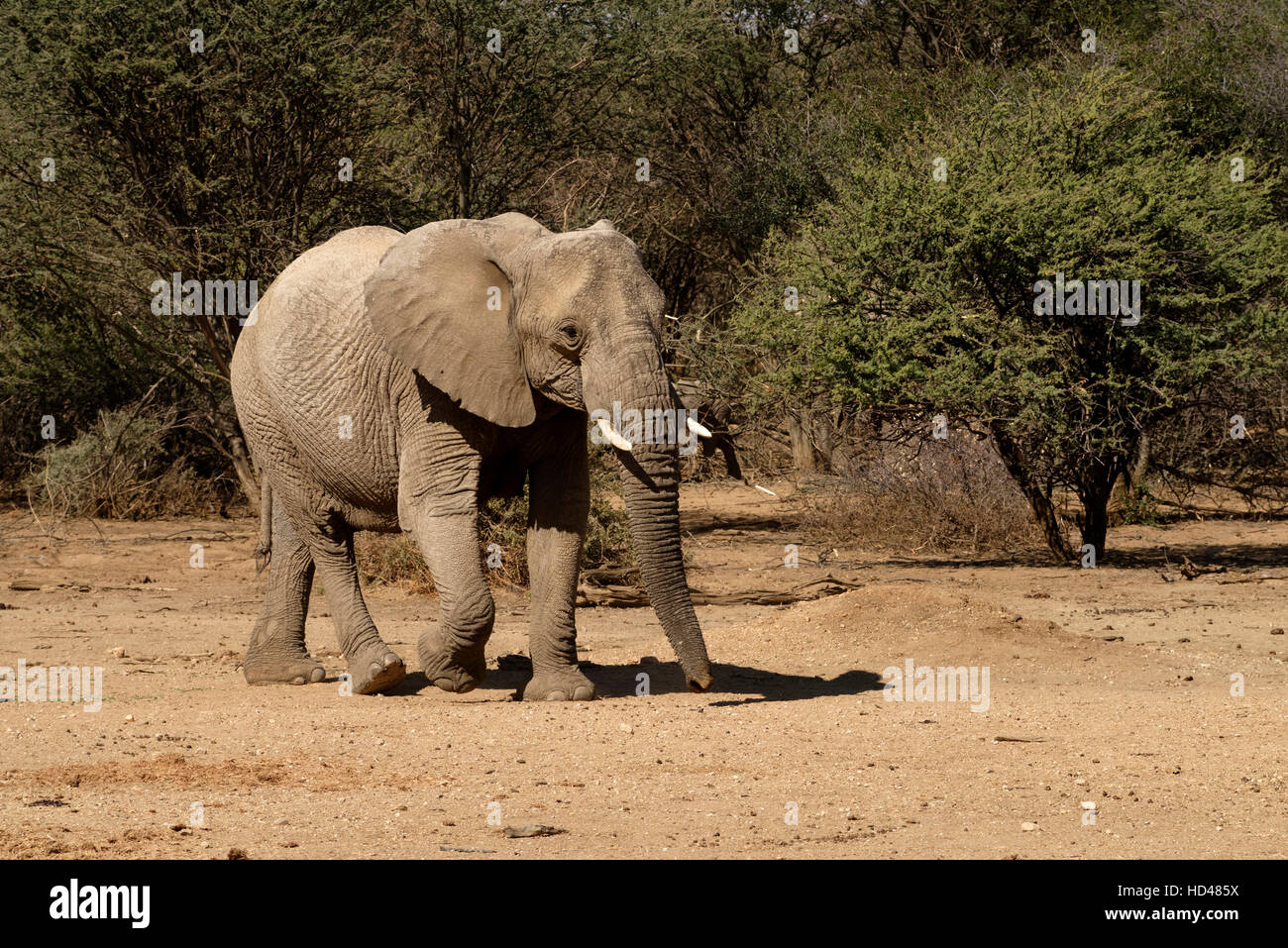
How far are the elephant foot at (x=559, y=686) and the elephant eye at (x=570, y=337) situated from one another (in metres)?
1.94

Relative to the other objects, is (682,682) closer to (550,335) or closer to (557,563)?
(557,563)

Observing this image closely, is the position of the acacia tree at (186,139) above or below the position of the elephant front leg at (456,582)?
above

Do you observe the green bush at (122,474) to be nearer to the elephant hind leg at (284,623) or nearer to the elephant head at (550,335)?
the elephant hind leg at (284,623)

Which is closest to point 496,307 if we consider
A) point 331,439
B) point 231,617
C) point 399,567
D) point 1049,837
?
point 331,439

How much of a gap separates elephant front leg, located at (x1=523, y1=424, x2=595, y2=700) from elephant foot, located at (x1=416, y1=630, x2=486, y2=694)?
316 mm

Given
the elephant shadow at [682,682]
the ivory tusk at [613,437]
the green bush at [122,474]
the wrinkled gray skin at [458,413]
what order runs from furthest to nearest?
the green bush at [122,474] < the elephant shadow at [682,682] < the wrinkled gray skin at [458,413] < the ivory tusk at [613,437]

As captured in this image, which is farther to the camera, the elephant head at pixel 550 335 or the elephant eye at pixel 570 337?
the elephant eye at pixel 570 337

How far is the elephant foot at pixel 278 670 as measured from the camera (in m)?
10.2

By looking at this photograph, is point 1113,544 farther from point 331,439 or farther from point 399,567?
point 331,439

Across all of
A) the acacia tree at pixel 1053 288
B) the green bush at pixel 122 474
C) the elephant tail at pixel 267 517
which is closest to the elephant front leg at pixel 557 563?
Result: the elephant tail at pixel 267 517

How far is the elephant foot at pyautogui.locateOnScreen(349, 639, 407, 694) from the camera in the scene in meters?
9.52

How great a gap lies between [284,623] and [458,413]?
6.96 ft

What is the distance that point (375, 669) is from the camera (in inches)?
375

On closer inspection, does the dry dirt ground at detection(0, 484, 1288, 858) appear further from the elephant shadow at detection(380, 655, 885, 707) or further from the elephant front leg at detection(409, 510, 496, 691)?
the elephant front leg at detection(409, 510, 496, 691)
